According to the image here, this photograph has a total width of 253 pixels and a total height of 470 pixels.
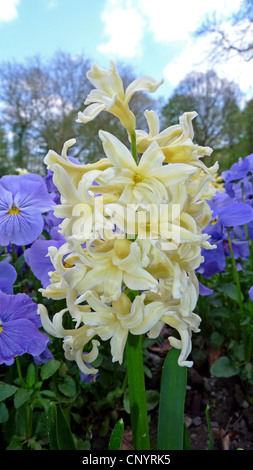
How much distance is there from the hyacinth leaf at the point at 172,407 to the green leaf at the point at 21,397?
0.35 meters

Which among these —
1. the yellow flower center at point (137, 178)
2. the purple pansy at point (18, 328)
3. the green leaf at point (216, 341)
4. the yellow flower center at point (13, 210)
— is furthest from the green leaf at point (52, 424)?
the green leaf at point (216, 341)

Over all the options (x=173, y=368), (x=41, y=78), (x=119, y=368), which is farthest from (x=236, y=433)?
(x=41, y=78)

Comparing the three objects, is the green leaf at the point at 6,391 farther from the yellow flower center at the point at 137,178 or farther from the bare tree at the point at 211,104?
the bare tree at the point at 211,104

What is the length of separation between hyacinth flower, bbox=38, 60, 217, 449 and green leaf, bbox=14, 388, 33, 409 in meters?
0.32

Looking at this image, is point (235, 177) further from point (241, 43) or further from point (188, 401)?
point (241, 43)

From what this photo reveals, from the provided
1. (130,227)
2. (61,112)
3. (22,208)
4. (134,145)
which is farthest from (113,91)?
(61,112)

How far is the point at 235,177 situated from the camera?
159cm

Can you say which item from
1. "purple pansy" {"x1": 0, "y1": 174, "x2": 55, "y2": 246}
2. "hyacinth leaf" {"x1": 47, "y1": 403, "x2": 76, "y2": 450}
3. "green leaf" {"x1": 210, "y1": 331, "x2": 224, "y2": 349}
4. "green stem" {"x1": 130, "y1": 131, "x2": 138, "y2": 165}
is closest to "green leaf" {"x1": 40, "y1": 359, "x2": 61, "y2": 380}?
"hyacinth leaf" {"x1": 47, "y1": 403, "x2": 76, "y2": 450}

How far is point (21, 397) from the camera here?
3.23ft

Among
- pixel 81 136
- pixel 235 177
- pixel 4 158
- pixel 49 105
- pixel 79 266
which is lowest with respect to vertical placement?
pixel 79 266

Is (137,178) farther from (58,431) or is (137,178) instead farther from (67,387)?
(67,387)

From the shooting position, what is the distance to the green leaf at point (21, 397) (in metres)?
0.97

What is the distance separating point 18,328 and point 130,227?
493mm

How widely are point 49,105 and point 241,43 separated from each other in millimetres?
10584
